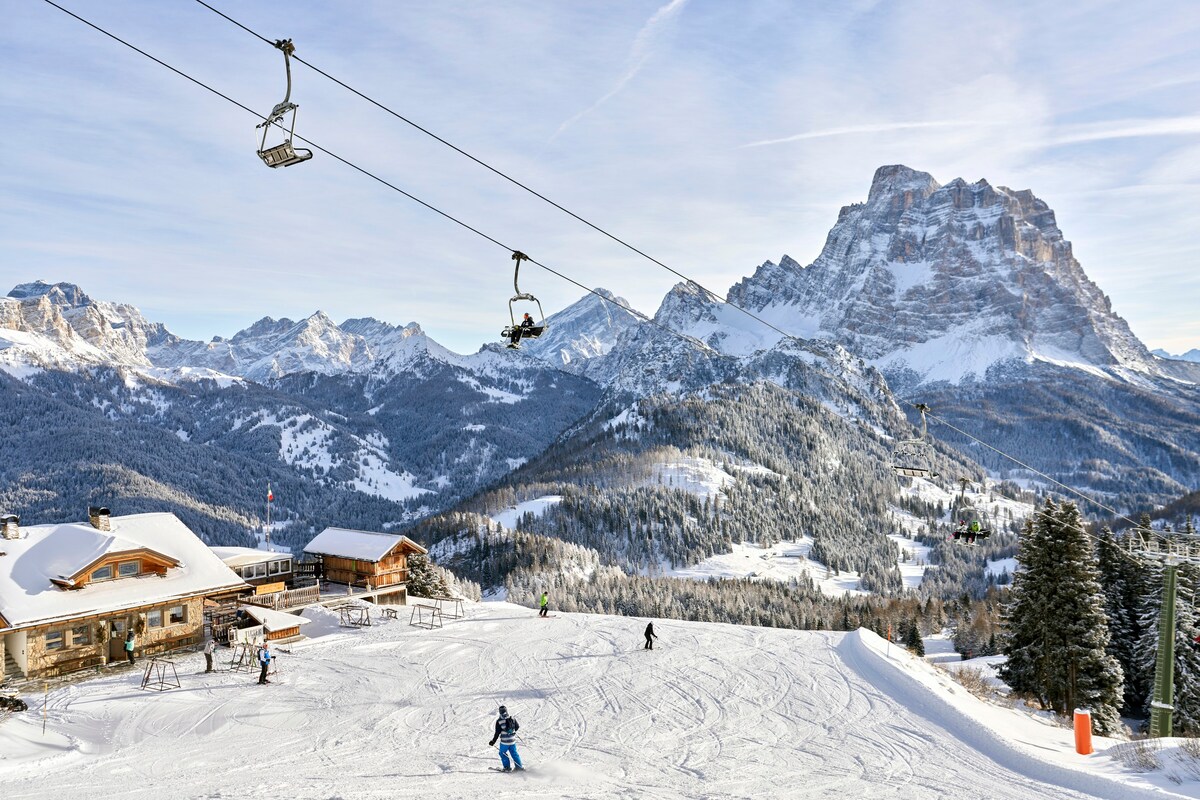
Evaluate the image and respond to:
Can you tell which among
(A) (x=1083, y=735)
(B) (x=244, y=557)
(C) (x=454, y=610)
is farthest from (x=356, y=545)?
(A) (x=1083, y=735)

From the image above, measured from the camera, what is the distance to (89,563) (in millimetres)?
37094

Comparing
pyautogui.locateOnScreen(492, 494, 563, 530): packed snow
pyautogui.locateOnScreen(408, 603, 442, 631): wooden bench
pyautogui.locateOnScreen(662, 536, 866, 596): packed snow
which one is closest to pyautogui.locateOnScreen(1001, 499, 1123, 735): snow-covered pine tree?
pyautogui.locateOnScreen(408, 603, 442, 631): wooden bench

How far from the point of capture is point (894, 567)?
194 metres

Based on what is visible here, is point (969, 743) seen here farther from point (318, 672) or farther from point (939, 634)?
point (939, 634)

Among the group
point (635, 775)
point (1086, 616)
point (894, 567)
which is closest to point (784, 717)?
point (635, 775)

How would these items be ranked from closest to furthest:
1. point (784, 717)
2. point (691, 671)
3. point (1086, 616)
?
point (784, 717) → point (691, 671) → point (1086, 616)

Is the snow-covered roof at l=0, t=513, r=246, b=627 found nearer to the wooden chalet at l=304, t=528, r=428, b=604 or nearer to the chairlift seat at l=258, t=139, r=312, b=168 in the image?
the wooden chalet at l=304, t=528, r=428, b=604

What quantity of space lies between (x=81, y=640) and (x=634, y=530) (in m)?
159

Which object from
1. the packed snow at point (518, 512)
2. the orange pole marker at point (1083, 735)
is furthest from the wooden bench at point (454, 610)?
the packed snow at point (518, 512)

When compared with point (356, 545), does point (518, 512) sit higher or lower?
higher

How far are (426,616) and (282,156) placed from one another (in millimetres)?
37141

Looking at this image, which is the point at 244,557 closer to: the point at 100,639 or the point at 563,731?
the point at 100,639

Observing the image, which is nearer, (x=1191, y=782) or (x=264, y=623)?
(x=1191, y=782)

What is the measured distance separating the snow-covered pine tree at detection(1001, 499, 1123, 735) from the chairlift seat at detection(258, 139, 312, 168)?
45200mm
